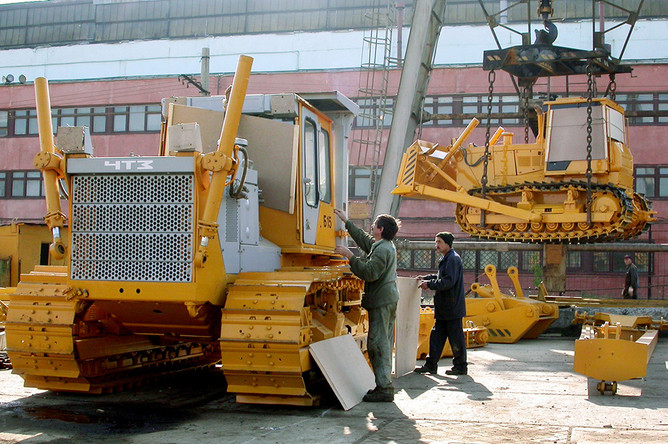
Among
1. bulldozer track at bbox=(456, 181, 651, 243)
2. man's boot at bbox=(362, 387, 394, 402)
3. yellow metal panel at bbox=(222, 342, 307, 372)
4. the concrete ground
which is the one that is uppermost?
bulldozer track at bbox=(456, 181, 651, 243)

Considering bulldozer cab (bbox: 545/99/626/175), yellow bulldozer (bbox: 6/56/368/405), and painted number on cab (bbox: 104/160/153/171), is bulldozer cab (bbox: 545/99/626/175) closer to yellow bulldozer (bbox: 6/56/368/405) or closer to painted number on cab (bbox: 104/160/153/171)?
yellow bulldozer (bbox: 6/56/368/405)

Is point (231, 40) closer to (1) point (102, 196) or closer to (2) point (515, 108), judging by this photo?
(2) point (515, 108)

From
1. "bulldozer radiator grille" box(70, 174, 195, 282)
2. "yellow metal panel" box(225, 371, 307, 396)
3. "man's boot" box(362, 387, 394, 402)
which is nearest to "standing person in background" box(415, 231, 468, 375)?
"man's boot" box(362, 387, 394, 402)

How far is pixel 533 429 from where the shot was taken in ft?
22.0

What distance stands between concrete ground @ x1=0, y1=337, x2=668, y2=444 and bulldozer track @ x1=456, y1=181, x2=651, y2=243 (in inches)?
219

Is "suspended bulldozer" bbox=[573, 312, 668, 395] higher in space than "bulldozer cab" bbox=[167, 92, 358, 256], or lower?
lower

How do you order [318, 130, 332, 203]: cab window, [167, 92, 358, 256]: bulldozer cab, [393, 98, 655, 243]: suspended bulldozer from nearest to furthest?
[167, 92, 358, 256]: bulldozer cab → [318, 130, 332, 203]: cab window → [393, 98, 655, 243]: suspended bulldozer

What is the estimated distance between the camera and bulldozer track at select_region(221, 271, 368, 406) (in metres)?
6.85

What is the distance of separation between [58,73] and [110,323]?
127 ft

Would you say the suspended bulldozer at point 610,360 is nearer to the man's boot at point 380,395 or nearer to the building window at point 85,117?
the man's boot at point 380,395

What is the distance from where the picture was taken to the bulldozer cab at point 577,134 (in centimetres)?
1502

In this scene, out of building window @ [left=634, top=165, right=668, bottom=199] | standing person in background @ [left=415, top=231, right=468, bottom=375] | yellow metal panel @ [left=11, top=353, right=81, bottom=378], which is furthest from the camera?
building window @ [left=634, top=165, right=668, bottom=199]

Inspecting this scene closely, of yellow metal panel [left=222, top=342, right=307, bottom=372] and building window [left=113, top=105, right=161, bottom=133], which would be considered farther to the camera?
building window [left=113, top=105, right=161, bottom=133]

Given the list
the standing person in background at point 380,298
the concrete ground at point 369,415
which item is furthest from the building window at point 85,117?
the standing person in background at point 380,298
